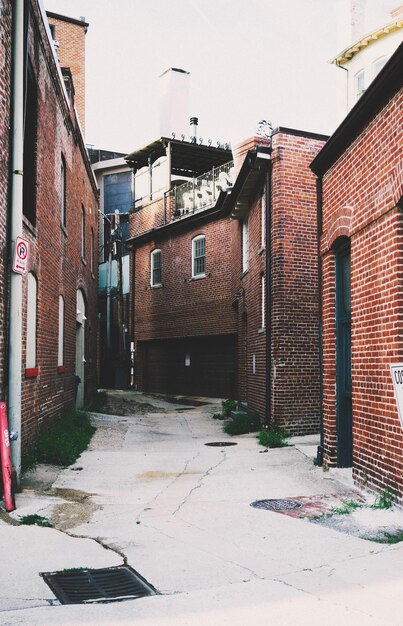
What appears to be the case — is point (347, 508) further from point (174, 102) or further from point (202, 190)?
point (174, 102)

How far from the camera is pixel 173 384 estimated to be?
2653 cm

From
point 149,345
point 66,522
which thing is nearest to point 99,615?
point 66,522

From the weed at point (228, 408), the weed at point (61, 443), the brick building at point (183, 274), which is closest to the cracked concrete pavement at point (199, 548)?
the weed at point (61, 443)

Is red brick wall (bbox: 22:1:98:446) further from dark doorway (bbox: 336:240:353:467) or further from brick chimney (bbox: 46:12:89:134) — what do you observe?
brick chimney (bbox: 46:12:89:134)

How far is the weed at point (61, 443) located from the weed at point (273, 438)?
344 centimetres

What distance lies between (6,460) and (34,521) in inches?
36.6

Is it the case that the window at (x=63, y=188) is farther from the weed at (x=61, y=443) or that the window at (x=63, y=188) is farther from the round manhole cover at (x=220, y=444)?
the round manhole cover at (x=220, y=444)

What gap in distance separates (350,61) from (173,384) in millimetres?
14207

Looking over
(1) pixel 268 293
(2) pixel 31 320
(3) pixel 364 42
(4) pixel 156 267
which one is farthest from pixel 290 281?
(4) pixel 156 267

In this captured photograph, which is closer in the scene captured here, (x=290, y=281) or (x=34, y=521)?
(x=34, y=521)

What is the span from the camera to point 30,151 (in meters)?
11.4

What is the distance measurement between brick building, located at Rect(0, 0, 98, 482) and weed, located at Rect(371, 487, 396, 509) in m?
4.31

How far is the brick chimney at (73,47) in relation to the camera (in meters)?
25.1

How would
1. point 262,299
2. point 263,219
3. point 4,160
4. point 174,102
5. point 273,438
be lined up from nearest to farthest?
point 4,160 → point 273,438 → point 263,219 → point 262,299 → point 174,102
